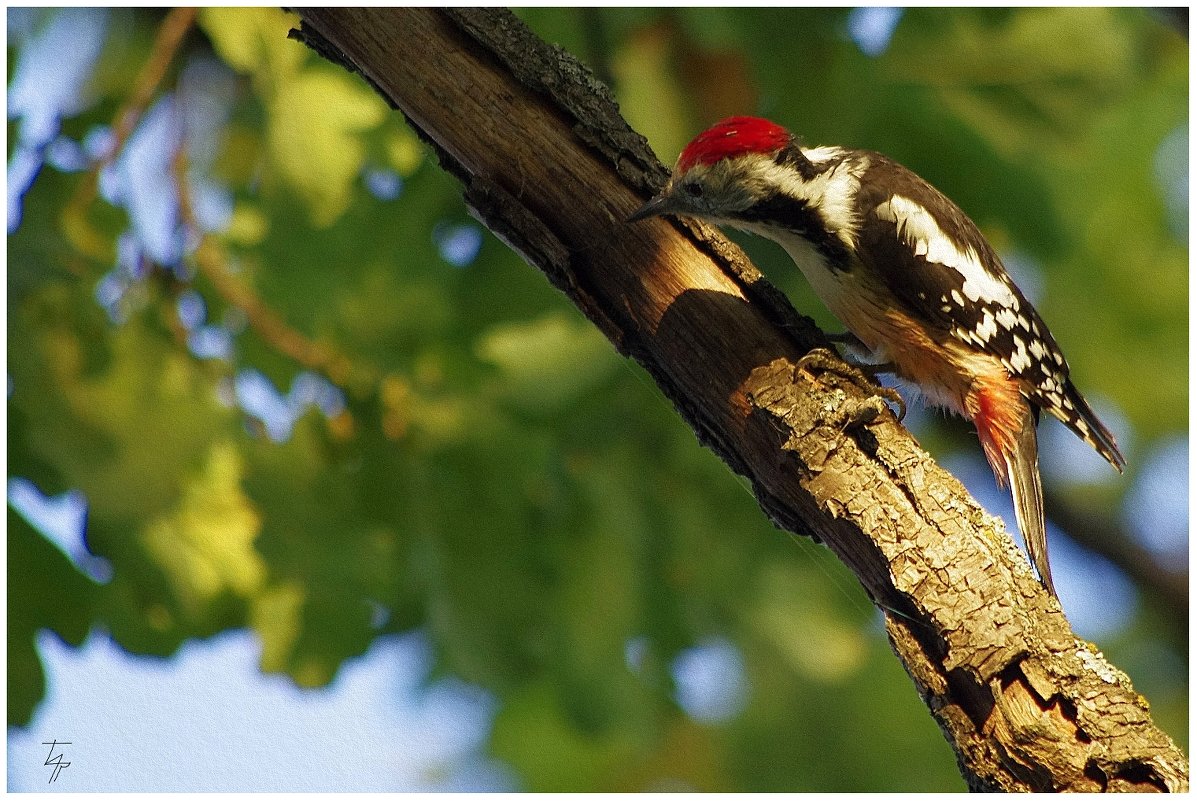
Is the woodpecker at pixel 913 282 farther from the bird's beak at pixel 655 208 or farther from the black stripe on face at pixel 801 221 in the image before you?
the bird's beak at pixel 655 208

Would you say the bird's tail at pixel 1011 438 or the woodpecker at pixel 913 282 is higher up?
the woodpecker at pixel 913 282

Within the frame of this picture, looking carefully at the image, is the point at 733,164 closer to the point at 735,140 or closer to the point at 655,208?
the point at 735,140

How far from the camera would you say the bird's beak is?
2.61 m

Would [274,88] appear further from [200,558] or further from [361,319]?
[200,558]

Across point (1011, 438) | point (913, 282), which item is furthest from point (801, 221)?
point (1011, 438)

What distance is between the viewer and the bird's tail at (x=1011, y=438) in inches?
124

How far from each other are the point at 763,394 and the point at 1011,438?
1.17 m

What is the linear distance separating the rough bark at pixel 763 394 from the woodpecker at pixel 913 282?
0.51 m

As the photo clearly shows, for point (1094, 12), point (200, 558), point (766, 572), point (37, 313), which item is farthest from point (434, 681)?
point (1094, 12)

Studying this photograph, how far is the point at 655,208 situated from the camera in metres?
2.63

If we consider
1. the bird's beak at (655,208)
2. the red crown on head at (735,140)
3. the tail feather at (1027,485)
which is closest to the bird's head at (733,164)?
the red crown on head at (735,140)

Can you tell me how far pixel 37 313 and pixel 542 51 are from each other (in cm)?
268

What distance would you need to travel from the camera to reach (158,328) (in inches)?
178

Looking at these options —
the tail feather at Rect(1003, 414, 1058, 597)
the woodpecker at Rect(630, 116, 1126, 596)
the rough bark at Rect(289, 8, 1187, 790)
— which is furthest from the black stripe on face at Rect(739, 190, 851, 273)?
the tail feather at Rect(1003, 414, 1058, 597)
